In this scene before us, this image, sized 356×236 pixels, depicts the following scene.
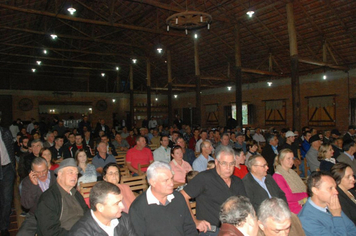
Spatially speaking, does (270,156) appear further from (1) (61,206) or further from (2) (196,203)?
(1) (61,206)

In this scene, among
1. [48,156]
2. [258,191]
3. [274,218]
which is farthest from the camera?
[48,156]

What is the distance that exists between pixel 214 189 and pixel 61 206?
152 centimetres

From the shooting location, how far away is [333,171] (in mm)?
3188

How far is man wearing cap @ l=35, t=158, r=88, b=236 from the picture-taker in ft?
7.75

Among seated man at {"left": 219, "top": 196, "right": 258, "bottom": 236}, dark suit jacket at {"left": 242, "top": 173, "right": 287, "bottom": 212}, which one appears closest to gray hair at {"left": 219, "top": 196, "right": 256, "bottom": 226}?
seated man at {"left": 219, "top": 196, "right": 258, "bottom": 236}

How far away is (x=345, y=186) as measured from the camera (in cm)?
310

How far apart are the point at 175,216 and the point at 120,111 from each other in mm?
22081

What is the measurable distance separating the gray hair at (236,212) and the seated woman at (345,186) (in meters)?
1.69

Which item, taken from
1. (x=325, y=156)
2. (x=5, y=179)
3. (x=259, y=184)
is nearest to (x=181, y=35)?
(x=325, y=156)

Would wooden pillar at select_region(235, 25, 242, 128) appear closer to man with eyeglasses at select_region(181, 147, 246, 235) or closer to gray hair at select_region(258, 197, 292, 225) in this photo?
man with eyeglasses at select_region(181, 147, 246, 235)

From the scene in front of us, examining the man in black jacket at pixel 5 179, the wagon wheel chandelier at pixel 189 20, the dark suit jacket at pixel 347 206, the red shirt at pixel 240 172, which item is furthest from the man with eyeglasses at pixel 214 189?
the wagon wheel chandelier at pixel 189 20

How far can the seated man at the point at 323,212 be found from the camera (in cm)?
234

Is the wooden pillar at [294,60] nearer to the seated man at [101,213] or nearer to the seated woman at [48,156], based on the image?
the seated woman at [48,156]

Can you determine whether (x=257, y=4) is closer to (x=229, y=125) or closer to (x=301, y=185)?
(x=229, y=125)
